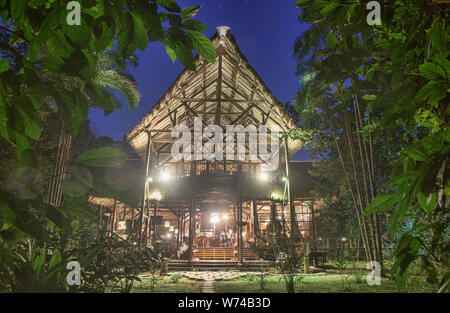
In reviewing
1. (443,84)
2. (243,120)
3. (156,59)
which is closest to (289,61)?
(156,59)

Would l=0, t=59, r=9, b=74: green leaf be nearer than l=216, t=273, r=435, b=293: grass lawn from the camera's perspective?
Yes

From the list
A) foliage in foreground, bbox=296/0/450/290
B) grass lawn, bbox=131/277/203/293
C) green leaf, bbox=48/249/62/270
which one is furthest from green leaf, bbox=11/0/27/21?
grass lawn, bbox=131/277/203/293

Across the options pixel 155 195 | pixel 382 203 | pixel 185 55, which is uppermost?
pixel 155 195

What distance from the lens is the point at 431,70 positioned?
746mm

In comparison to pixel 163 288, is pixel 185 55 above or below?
above

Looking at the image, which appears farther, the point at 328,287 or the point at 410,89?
the point at 328,287

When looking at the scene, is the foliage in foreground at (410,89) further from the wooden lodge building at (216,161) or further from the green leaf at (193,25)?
the wooden lodge building at (216,161)

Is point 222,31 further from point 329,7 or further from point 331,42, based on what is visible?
point 329,7

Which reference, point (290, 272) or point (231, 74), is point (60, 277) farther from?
point (231, 74)

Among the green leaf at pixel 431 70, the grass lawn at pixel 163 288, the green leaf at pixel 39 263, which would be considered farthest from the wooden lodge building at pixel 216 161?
the green leaf at pixel 431 70

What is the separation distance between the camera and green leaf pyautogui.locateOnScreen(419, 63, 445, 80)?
738mm

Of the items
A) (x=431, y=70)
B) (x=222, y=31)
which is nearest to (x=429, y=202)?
(x=431, y=70)

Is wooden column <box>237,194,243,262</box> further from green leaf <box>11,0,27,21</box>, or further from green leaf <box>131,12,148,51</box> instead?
green leaf <box>11,0,27,21</box>

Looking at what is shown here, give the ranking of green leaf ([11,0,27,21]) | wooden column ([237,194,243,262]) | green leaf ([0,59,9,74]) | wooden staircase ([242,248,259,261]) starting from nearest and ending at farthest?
green leaf ([11,0,27,21]), green leaf ([0,59,9,74]), wooden column ([237,194,243,262]), wooden staircase ([242,248,259,261])
